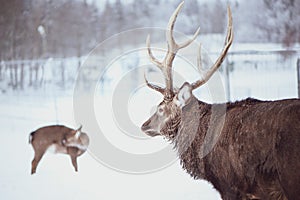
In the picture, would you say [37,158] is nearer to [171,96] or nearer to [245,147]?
[171,96]

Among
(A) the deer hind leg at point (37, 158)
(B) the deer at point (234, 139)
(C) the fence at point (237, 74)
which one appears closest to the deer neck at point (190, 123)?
(B) the deer at point (234, 139)

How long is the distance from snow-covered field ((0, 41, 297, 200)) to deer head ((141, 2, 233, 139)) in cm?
14

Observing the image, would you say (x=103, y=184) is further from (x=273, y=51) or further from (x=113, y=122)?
(x=273, y=51)

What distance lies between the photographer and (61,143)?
6.58 ft

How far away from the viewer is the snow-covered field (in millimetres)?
1909

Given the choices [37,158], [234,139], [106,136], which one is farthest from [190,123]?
[37,158]

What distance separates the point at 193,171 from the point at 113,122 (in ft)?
1.62

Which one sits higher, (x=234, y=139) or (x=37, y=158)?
(x=234, y=139)

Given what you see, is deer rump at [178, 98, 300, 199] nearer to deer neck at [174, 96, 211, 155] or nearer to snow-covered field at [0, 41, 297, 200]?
deer neck at [174, 96, 211, 155]

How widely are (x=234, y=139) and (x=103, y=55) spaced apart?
855 millimetres

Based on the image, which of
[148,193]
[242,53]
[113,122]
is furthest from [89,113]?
[242,53]

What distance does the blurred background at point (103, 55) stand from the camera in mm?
2010

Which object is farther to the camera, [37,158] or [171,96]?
[37,158]

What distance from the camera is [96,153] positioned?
6.55 ft
